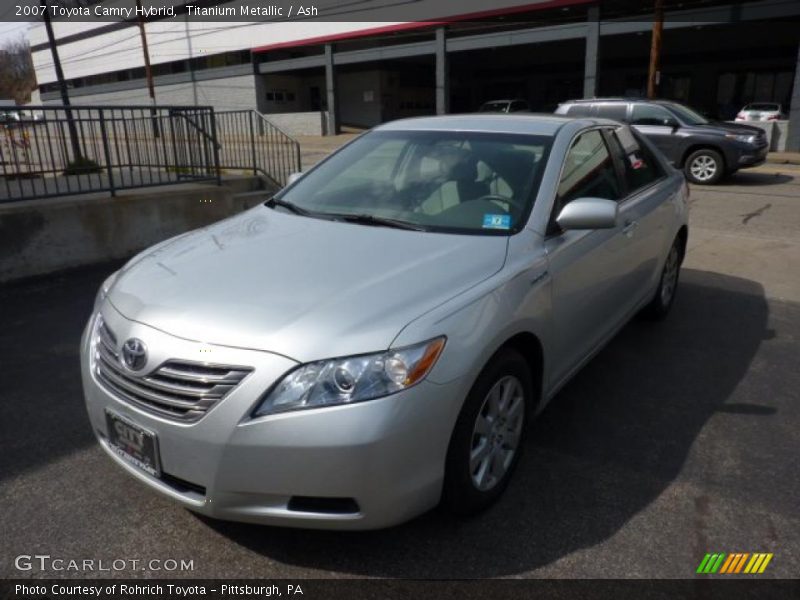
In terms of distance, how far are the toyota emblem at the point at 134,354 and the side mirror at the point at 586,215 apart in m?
1.96

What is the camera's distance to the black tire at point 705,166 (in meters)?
13.8

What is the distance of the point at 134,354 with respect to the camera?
2357 mm

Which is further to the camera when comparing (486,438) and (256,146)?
(256,146)

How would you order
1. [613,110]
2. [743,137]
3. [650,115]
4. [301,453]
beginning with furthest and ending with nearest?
[613,110]
[650,115]
[743,137]
[301,453]

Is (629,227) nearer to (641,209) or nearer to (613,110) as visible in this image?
(641,209)

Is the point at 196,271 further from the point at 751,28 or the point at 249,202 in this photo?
the point at 751,28

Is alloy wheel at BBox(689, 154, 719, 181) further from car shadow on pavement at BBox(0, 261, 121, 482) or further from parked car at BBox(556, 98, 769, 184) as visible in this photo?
car shadow on pavement at BBox(0, 261, 121, 482)

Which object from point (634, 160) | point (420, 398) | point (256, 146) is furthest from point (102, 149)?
point (420, 398)

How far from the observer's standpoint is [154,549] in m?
2.55

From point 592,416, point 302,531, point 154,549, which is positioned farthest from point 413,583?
point 592,416

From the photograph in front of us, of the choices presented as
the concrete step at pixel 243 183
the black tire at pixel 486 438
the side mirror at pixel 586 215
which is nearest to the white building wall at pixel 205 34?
the concrete step at pixel 243 183

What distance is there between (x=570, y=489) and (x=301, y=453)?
1437 millimetres

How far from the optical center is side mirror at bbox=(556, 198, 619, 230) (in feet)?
10.0

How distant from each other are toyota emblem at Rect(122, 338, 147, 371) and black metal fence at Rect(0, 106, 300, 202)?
5.05 metres
